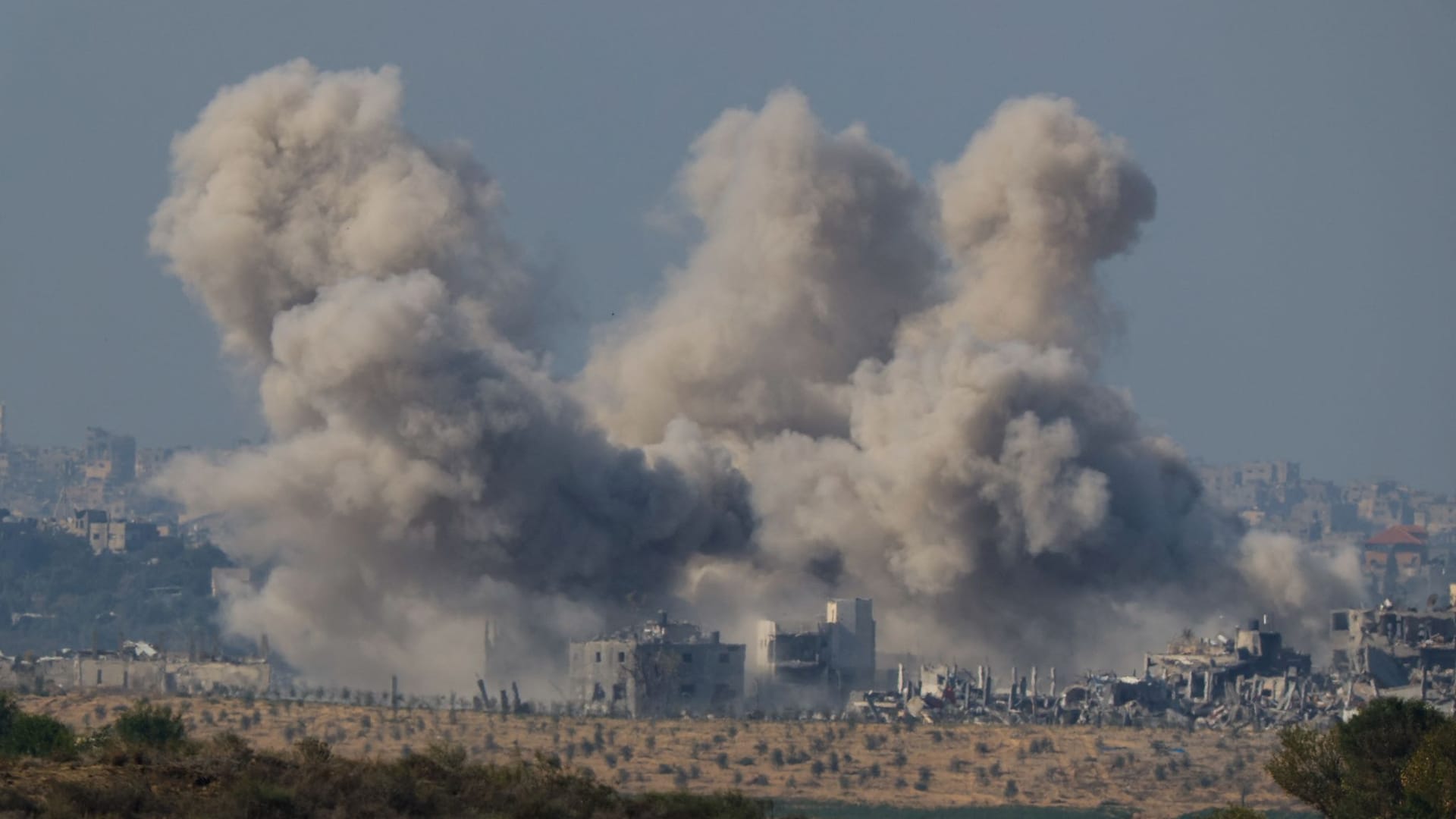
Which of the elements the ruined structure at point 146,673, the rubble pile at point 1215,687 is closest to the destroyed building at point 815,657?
the rubble pile at point 1215,687

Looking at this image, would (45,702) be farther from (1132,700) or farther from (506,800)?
(506,800)

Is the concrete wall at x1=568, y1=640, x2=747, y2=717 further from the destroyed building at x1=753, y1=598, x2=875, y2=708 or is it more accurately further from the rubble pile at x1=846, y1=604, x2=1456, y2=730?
the rubble pile at x1=846, y1=604, x2=1456, y2=730

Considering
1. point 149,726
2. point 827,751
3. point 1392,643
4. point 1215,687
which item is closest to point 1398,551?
point 1392,643

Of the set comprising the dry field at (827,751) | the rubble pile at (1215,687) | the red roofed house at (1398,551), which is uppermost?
the red roofed house at (1398,551)

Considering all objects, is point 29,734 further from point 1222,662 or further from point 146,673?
point 1222,662

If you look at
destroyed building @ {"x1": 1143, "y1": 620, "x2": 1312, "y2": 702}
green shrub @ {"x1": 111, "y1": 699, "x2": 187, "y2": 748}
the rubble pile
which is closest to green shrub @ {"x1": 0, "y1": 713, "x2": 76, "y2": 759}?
green shrub @ {"x1": 111, "y1": 699, "x2": 187, "y2": 748}

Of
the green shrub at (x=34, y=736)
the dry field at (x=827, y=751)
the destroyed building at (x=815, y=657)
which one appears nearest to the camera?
the green shrub at (x=34, y=736)

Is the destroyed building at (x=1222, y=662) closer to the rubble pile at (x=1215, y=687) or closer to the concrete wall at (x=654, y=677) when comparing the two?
the rubble pile at (x=1215, y=687)
